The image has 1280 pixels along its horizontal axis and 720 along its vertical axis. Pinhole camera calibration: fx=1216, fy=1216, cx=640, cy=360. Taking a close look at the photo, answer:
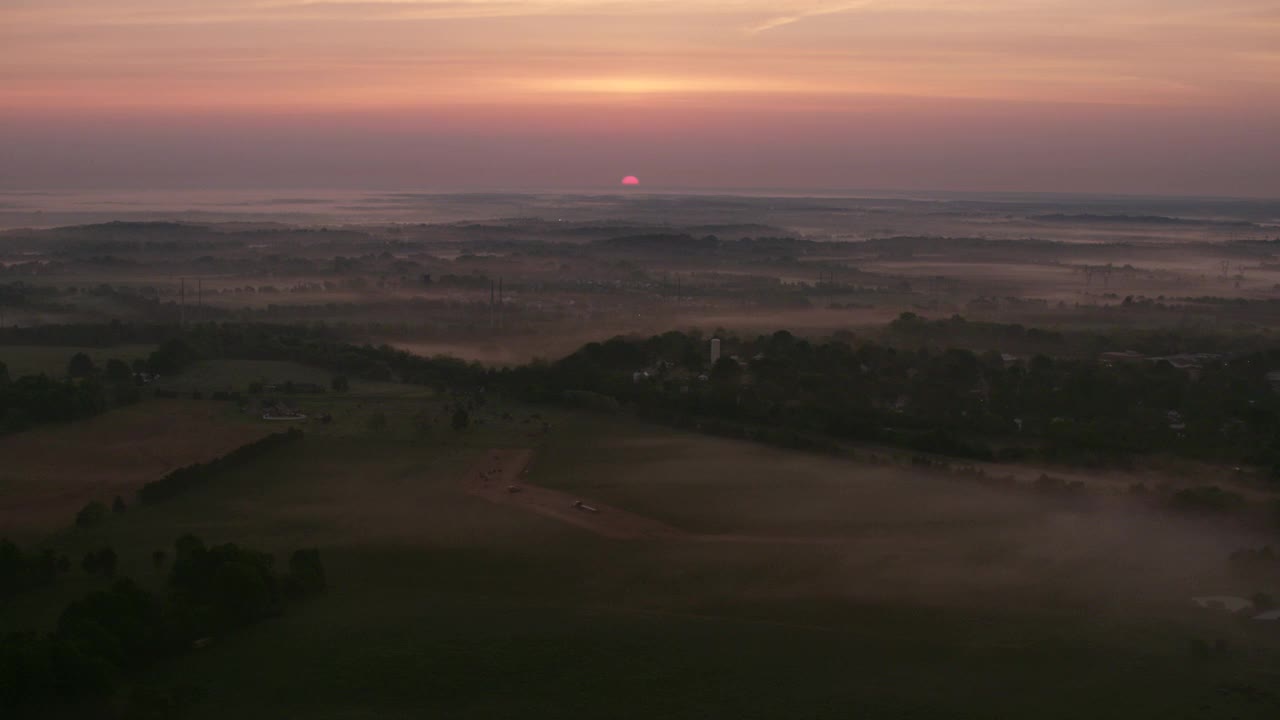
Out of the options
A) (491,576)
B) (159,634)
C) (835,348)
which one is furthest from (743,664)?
(835,348)

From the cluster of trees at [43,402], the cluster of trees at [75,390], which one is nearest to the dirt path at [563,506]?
the cluster of trees at [43,402]

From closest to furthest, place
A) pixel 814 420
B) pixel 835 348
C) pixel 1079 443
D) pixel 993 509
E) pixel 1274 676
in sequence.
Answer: pixel 1274 676, pixel 993 509, pixel 1079 443, pixel 814 420, pixel 835 348

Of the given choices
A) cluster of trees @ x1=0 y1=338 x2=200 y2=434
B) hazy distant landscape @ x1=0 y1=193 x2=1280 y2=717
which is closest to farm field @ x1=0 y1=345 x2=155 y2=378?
hazy distant landscape @ x1=0 y1=193 x2=1280 y2=717

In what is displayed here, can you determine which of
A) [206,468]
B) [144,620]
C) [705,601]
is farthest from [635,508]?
[144,620]

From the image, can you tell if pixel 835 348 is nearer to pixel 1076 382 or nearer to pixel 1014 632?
pixel 1076 382

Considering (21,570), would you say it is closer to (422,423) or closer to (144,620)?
(144,620)
